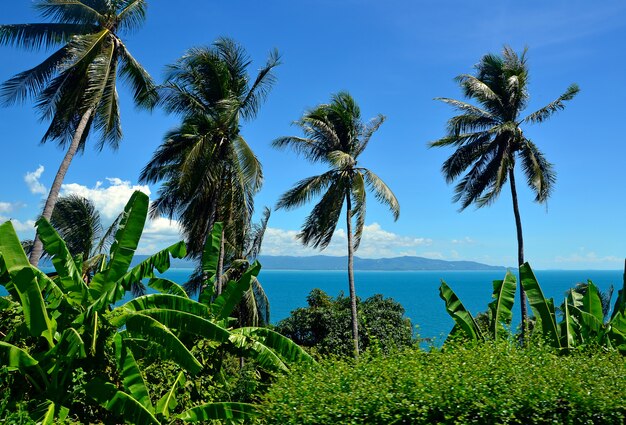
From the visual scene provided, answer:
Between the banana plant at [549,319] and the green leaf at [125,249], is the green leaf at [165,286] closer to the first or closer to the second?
the green leaf at [125,249]

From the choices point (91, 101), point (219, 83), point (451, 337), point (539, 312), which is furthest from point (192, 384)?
point (219, 83)

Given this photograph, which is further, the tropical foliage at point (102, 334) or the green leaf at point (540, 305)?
the green leaf at point (540, 305)

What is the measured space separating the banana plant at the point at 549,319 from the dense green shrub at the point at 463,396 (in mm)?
3306

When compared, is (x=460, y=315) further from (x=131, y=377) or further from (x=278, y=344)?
(x=131, y=377)

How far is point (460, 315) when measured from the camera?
1030 centimetres

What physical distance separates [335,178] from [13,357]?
16259 mm

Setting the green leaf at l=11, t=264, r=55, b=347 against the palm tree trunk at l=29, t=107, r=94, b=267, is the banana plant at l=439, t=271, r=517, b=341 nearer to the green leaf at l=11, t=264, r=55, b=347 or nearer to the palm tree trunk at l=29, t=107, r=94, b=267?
the green leaf at l=11, t=264, r=55, b=347

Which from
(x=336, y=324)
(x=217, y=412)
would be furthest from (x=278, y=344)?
(x=336, y=324)

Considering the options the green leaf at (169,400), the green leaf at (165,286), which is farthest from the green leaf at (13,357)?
the green leaf at (165,286)

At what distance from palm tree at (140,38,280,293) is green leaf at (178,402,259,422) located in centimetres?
1065

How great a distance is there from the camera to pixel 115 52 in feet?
55.6

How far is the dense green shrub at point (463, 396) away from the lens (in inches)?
227

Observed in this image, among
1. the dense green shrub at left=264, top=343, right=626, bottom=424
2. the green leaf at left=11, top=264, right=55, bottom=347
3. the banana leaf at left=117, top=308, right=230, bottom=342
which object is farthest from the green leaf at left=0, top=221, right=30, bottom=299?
the dense green shrub at left=264, top=343, right=626, bottom=424

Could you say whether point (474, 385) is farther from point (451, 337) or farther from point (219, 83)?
point (219, 83)
